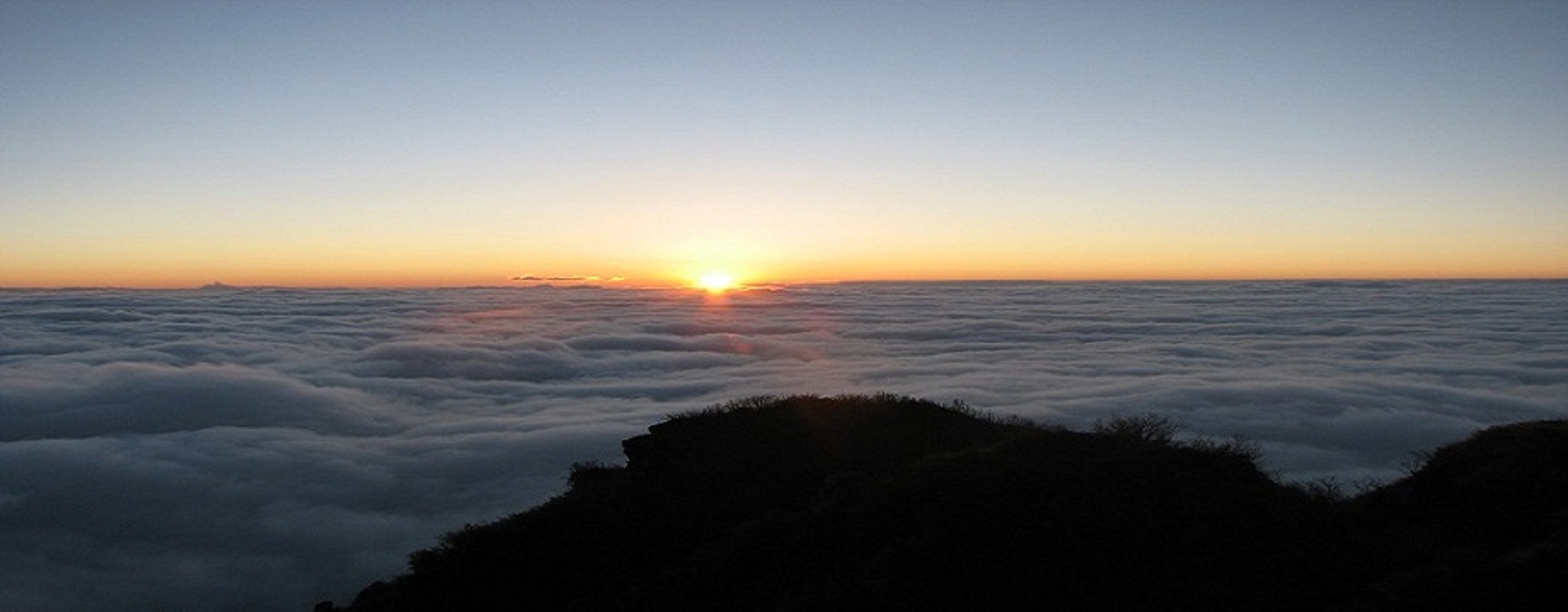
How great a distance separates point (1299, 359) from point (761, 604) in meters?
107

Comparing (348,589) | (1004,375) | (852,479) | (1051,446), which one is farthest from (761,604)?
(1004,375)

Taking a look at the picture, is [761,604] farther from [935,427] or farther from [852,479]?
[935,427]

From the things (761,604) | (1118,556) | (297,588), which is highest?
(1118,556)

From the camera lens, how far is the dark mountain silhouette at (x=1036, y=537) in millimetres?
9352

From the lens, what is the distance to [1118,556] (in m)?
9.98

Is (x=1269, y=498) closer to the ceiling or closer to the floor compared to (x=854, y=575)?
closer to the ceiling

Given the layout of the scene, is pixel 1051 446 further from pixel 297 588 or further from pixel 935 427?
pixel 297 588

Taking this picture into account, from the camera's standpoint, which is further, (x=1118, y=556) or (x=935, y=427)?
(x=935, y=427)

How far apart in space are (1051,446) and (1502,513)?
534cm

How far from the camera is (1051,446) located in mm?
13008

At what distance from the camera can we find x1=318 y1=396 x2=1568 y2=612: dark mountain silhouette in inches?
368

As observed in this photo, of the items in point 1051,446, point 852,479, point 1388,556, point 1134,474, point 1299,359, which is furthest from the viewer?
point 1299,359

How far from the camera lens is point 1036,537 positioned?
10570mm

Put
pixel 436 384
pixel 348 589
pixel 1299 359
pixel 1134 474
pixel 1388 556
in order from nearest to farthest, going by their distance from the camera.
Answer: pixel 1388 556 < pixel 1134 474 < pixel 348 589 < pixel 1299 359 < pixel 436 384
